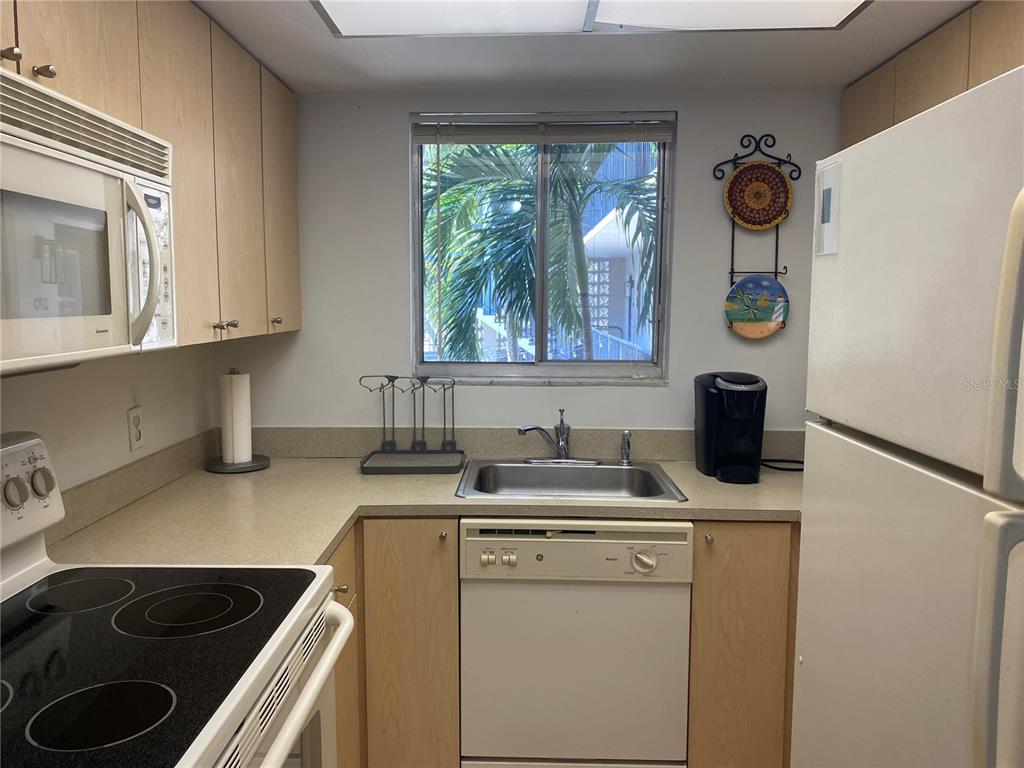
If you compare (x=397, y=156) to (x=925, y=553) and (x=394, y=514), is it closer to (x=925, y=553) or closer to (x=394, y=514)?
(x=394, y=514)

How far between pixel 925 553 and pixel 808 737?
0.61 m

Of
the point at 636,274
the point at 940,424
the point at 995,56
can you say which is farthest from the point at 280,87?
the point at 940,424

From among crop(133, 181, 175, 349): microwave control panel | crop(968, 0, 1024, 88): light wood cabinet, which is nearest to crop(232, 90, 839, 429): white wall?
crop(968, 0, 1024, 88): light wood cabinet

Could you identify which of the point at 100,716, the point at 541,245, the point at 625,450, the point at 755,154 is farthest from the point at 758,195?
the point at 100,716

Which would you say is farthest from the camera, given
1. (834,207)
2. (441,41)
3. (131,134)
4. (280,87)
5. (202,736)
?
Answer: (280,87)

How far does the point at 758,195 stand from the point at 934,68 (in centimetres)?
69

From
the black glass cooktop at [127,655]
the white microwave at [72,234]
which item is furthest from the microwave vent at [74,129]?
the black glass cooktop at [127,655]

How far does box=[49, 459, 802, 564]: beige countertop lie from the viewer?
5.40 feet

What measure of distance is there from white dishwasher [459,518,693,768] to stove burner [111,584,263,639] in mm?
824

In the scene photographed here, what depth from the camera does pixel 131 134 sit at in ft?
4.47

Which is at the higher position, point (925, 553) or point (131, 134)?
point (131, 134)

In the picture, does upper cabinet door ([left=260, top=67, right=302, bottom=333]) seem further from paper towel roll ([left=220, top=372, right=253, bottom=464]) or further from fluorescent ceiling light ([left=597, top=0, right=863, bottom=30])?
fluorescent ceiling light ([left=597, top=0, right=863, bottom=30])

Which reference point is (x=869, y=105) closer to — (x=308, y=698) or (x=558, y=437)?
(x=558, y=437)

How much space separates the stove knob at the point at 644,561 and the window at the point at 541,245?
82 cm
